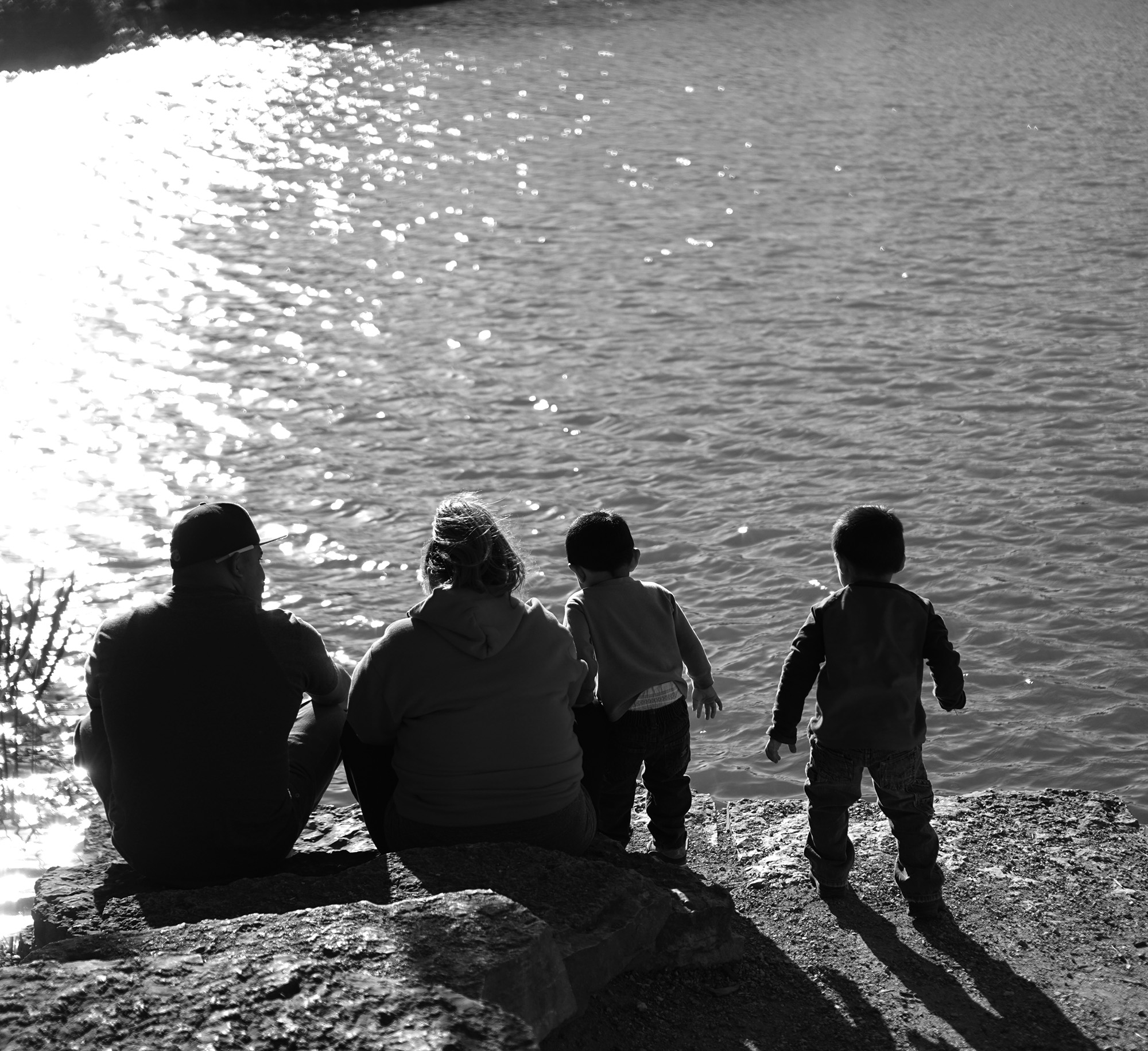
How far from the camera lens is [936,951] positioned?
4035mm

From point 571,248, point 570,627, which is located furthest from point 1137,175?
point 570,627

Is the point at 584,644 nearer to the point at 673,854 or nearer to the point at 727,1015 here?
the point at 673,854

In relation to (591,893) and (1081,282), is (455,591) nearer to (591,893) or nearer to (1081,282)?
(591,893)

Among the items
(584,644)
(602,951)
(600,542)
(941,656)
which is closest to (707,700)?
(584,644)

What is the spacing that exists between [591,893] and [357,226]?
14599 mm

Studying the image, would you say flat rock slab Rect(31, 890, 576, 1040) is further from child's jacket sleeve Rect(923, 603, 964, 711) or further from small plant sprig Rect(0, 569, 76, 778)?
small plant sprig Rect(0, 569, 76, 778)

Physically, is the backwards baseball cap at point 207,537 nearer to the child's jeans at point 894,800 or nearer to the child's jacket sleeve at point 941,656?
the child's jeans at point 894,800

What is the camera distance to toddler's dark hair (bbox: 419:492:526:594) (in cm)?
379

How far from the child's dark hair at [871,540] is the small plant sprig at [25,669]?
3.68 metres

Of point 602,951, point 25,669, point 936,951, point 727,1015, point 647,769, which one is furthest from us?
point 25,669

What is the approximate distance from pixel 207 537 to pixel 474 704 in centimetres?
82

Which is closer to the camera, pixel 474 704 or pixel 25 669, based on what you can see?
pixel 474 704

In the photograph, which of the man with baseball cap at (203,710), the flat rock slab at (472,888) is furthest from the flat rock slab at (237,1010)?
the man with baseball cap at (203,710)

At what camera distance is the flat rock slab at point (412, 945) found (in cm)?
304
